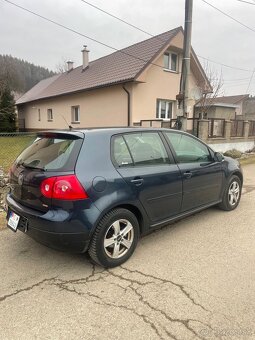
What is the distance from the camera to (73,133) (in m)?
3.16

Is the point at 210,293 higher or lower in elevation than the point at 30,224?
lower

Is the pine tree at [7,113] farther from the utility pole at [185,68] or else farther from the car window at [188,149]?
the car window at [188,149]

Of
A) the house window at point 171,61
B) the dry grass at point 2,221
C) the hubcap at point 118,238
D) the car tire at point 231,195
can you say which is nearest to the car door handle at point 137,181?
the hubcap at point 118,238

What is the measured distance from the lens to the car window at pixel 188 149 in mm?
4008

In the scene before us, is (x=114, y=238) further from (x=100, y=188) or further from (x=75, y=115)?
(x=75, y=115)

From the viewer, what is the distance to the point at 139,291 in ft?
8.96

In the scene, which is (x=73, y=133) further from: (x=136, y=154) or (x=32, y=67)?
(x=32, y=67)

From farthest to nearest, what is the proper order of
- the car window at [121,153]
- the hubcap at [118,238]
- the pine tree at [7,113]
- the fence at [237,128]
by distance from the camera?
1. the pine tree at [7,113]
2. the fence at [237,128]
3. the car window at [121,153]
4. the hubcap at [118,238]

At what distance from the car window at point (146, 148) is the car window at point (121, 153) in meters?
0.07

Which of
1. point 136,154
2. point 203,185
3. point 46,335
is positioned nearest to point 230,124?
point 203,185

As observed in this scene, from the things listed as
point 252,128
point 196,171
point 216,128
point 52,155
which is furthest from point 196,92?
point 52,155

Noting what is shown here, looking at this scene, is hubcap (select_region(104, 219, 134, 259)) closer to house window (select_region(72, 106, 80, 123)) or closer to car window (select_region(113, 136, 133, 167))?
car window (select_region(113, 136, 133, 167))

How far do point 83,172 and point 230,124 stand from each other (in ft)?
40.6

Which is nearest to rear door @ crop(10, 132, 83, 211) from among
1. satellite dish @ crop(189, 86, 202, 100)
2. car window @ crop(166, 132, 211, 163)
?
car window @ crop(166, 132, 211, 163)
